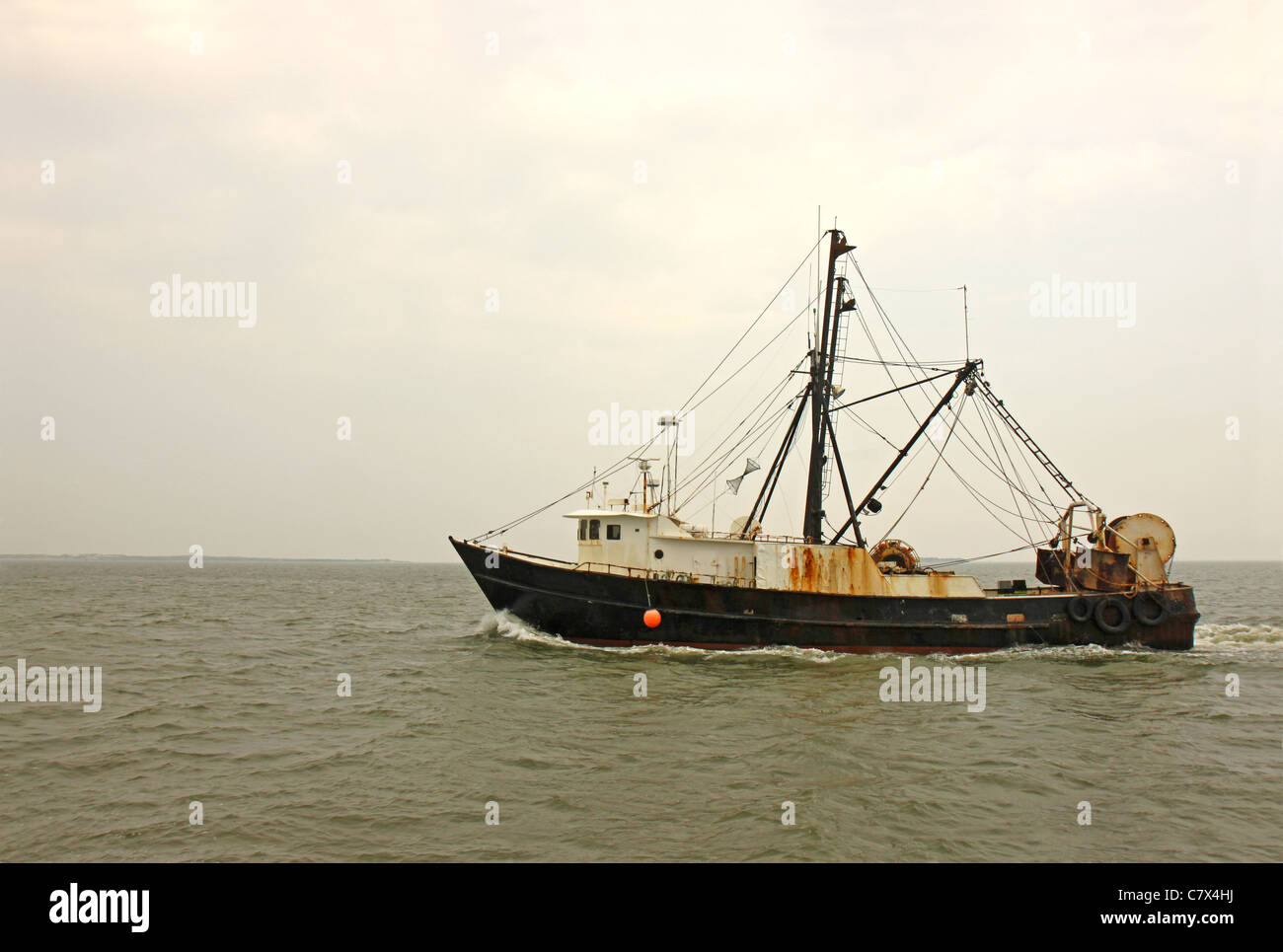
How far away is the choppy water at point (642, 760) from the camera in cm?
840

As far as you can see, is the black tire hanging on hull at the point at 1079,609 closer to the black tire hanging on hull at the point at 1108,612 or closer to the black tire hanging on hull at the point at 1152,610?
the black tire hanging on hull at the point at 1108,612

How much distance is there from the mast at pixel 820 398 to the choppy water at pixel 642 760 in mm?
4365

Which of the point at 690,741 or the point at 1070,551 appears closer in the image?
the point at 690,741

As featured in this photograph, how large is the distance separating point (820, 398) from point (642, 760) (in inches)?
568

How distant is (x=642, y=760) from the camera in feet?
36.6

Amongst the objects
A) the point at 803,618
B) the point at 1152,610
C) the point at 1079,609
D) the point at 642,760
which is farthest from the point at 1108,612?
the point at 642,760

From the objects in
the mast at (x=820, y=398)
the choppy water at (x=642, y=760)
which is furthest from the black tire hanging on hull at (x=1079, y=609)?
the mast at (x=820, y=398)

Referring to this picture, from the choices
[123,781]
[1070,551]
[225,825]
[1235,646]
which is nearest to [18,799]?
[123,781]

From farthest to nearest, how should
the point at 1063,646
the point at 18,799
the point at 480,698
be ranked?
1. the point at 1063,646
2. the point at 480,698
3. the point at 18,799

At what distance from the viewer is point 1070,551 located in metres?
22.7
